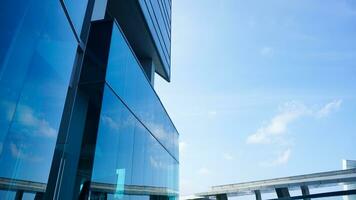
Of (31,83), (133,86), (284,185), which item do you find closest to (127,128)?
(133,86)

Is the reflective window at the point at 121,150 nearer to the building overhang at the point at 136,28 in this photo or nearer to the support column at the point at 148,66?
the building overhang at the point at 136,28

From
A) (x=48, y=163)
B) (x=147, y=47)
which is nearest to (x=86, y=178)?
(x=48, y=163)

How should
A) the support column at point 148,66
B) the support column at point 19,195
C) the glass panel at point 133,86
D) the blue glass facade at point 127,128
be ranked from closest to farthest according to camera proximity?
the support column at point 19,195 → the blue glass facade at point 127,128 → the glass panel at point 133,86 → the support column at point 148,66

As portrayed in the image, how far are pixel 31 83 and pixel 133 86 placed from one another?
498 centimetres

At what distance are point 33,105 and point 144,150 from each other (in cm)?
611

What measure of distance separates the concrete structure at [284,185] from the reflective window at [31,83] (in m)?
21.1

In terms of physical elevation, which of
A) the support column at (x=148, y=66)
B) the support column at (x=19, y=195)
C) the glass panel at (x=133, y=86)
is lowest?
the support column at (x=19, y=195)

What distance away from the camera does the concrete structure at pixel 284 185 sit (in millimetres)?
22078

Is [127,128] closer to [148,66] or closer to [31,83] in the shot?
[31,83]

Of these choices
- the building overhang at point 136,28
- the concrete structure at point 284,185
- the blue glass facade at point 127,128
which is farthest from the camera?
the concrete structure at point 284,185

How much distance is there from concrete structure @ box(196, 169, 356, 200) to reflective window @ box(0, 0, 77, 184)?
21.1 m

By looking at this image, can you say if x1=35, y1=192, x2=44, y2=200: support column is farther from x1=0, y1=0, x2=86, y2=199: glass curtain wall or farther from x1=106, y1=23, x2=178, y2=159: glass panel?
x1=106, y1=23, x2=178, y2=159: glass panel

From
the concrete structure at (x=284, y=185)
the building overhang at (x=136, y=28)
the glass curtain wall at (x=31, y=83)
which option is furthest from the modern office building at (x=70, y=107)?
the concrete structure at (x=284, y=185)

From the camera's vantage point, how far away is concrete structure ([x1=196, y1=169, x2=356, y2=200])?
22078 mm
